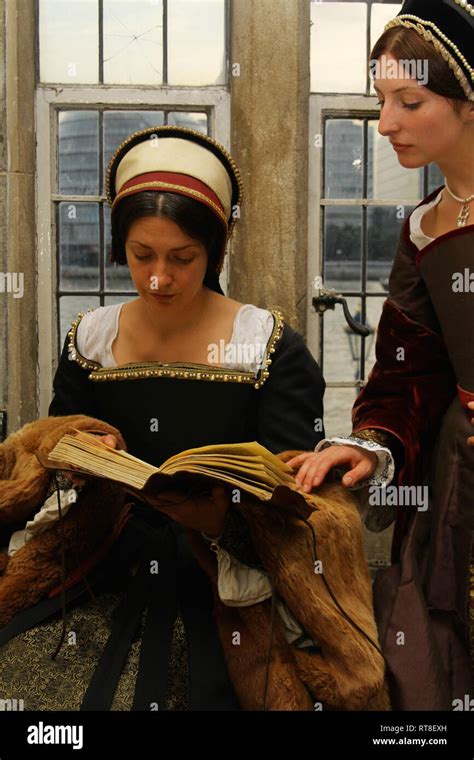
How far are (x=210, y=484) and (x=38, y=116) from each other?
1.41 metres

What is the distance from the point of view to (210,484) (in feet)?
4.02

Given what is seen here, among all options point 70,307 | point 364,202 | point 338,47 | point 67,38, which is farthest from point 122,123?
point 364,202

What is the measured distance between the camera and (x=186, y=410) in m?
1.51

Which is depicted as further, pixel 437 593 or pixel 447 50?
pixel 437 593

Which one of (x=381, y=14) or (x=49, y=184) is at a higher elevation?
(x=381, y=14)

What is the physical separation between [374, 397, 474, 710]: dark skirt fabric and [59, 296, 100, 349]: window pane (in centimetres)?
116

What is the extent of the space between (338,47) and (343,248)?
58 cm

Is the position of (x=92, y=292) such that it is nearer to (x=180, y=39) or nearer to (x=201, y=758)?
(x=180, y=39)

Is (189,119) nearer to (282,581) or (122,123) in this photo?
(122,123)

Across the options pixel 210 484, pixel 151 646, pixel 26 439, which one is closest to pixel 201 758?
pixel 151 646

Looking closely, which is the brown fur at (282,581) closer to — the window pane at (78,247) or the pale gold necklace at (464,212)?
the pale gold necklace at (464,212)

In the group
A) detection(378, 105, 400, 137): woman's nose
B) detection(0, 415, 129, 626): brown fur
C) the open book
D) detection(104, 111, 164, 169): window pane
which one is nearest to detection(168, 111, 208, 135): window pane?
detection(104, 111, 164, 169): window pane

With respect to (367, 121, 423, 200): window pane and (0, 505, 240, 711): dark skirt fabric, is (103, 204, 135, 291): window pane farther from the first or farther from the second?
(0, 505, 240, 711): dark skirt fabric

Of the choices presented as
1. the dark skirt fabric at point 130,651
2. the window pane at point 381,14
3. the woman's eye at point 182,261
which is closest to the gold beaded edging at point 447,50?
the woman's eye at point 182,261
